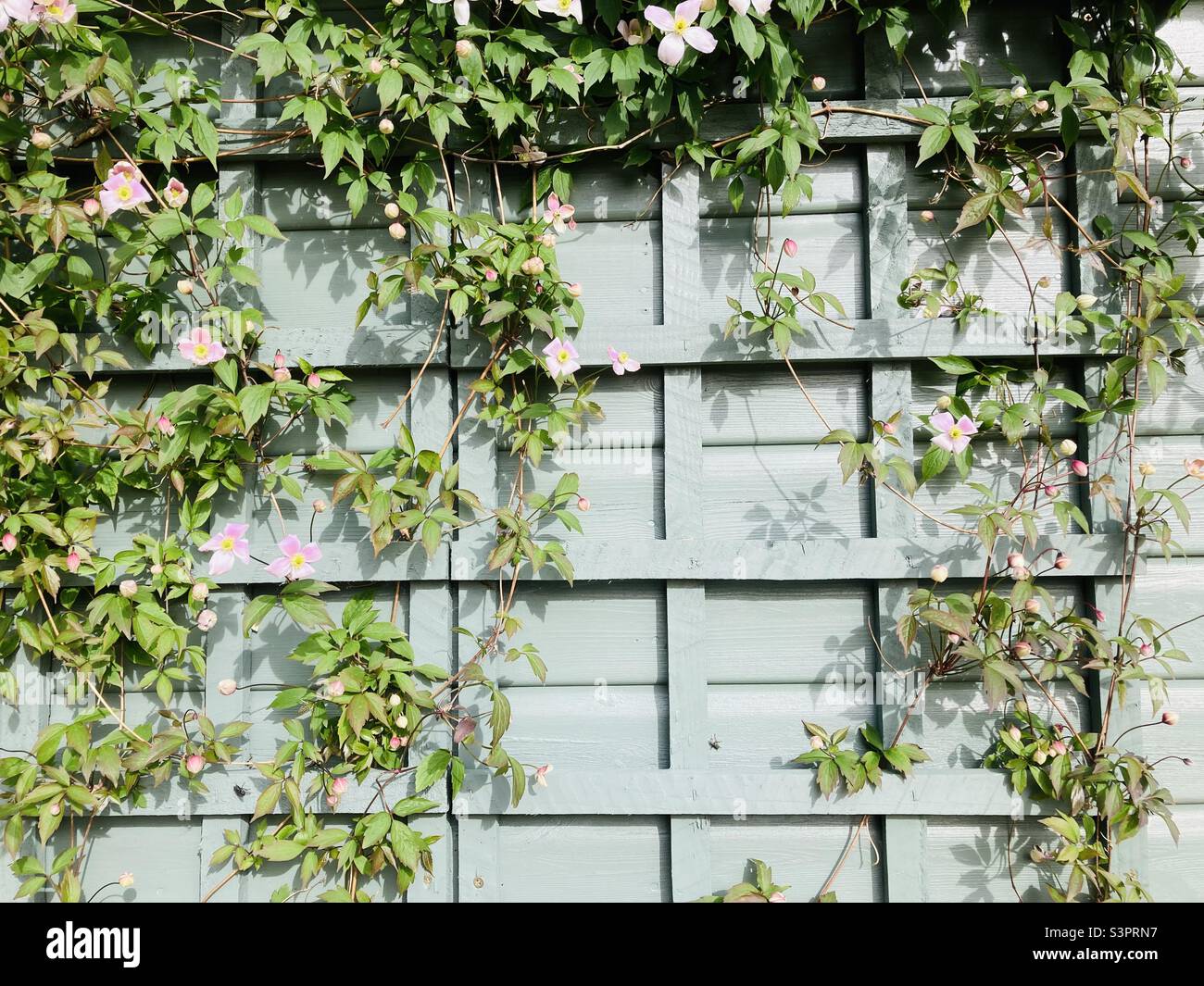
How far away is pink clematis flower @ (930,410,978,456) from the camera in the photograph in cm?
158

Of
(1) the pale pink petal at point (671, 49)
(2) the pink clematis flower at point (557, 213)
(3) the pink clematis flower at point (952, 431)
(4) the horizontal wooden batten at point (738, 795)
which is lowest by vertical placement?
(4) the horizontal wooden batten at point (738, 795)

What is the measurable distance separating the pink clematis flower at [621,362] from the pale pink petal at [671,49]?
57 cm

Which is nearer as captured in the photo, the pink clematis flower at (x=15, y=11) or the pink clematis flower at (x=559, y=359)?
the pink clematis flower at (x=15, y=11)

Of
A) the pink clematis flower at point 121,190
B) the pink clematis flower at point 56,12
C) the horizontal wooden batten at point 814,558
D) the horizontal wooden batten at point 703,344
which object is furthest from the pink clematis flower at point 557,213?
the pink clematis flower at point 56,12

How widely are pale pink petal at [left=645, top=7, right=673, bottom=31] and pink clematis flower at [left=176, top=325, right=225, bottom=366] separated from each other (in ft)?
3.57

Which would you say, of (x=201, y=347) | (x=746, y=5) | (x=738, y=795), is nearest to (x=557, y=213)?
(x=746, y=5)

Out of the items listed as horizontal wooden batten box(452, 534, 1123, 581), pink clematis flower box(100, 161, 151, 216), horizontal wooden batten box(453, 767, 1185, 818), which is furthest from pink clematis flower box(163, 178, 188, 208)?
horizontal wooden batten box(453, 767, 1185, 818)

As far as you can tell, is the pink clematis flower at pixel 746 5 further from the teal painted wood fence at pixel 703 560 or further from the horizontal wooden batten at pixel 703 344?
the horizontal wooden batten at pixel 703 344

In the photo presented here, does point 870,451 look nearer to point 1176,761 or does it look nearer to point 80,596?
point 1176,761

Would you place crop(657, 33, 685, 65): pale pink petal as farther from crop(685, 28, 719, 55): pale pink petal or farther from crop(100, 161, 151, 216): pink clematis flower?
crop(100, 161, 151, 216): pink clematis flower

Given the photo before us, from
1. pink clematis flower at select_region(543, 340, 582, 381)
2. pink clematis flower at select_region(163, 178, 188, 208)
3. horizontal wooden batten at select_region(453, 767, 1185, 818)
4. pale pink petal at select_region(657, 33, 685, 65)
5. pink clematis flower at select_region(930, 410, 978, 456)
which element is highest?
pale pink petal at select_region(657, 33, 685, 65)

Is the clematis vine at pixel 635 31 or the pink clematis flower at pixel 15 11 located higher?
the clematis vine at pixel 635 31

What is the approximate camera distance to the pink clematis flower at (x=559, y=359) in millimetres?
1589

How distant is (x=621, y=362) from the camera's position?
5.34ft
